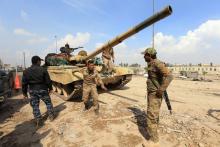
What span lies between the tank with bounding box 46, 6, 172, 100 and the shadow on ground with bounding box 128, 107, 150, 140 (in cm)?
210

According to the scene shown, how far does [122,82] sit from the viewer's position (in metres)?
11.0

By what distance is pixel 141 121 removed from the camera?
5.49 metres

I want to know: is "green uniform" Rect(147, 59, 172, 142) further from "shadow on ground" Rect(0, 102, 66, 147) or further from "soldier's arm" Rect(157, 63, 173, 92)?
"shadow on ground" Rect(0, 102, 66, 147)

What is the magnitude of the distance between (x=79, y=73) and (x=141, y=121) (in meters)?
3.45

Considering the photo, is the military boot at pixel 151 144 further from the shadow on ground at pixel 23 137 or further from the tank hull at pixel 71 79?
the tank hull at pixel 71 79

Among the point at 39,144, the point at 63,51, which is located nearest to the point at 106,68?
the point at 63,51

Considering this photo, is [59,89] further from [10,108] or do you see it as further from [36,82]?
[36,82]

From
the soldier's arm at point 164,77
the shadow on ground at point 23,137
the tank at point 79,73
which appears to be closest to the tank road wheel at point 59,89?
the tank at point 79,73

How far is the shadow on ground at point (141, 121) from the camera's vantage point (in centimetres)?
477

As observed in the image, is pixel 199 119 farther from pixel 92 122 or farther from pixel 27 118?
pixel 27 118

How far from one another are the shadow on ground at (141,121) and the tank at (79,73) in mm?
2098

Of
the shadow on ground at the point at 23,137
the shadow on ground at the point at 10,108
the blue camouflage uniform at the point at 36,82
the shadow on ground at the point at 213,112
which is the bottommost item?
the shadow on ground at the point at 23,137

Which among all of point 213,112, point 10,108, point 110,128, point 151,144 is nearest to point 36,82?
point 110,128

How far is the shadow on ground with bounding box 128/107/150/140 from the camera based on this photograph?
15.6ft
